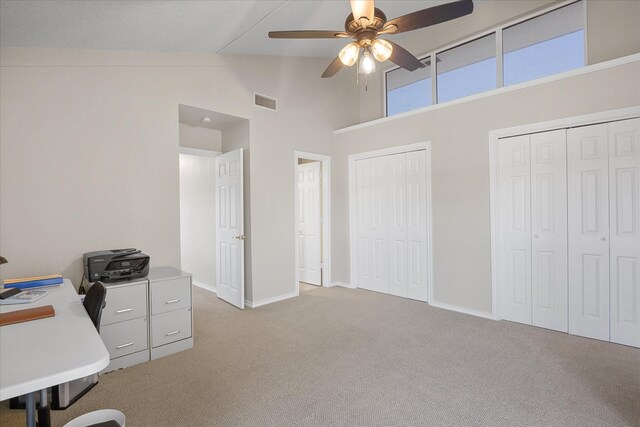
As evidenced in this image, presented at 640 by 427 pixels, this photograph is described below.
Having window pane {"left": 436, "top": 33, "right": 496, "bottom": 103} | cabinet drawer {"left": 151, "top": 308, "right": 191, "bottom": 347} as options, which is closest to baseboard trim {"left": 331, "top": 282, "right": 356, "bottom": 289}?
cabinet drawer {"left": 151, "top": 308, "right": 191, "bottom": 347}

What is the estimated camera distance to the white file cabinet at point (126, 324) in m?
2.56

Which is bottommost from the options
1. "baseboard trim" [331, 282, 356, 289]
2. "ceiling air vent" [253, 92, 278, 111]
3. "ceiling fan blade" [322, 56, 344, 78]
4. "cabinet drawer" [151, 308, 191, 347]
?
"baseboard trim" [331, 282, 356, 289]

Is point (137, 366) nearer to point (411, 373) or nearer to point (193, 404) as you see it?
point (193, 404)

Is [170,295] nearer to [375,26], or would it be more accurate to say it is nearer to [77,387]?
[77,387]

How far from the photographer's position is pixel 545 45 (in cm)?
357


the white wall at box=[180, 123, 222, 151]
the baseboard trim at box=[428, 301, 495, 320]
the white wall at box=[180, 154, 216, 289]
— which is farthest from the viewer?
the white wall at box=[180, 154, 216, 289]

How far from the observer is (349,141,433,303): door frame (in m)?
4.19

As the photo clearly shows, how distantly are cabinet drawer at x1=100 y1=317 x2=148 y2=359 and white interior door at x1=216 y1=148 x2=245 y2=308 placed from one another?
4.66 ft

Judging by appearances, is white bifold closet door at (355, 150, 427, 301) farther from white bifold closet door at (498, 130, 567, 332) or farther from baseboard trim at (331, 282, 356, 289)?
white bifold closet door at (498, 130, 567, 332)

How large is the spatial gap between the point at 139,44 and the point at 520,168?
13.1 feet

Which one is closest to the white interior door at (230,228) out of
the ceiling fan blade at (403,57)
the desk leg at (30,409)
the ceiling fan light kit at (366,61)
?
the ceiling fan light kit at (366,61)

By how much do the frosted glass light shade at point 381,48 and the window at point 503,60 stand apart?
2145 millimetres

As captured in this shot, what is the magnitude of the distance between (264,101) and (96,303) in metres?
3.28

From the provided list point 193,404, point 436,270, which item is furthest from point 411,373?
point 436,270
